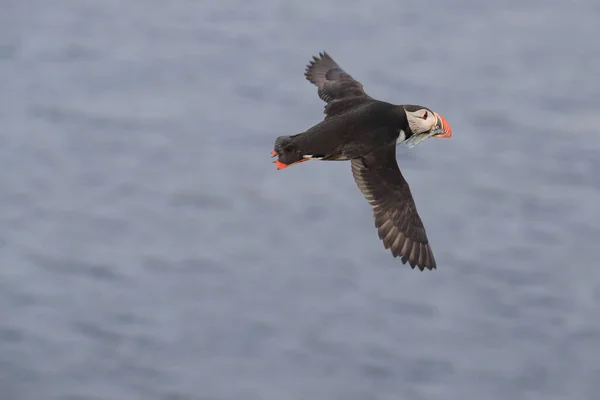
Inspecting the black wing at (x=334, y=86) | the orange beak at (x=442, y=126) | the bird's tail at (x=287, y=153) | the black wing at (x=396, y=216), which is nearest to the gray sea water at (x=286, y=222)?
the black wing at (x=334, y=86)

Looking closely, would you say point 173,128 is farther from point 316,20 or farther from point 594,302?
point 594,302

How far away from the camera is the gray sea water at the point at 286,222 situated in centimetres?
1284

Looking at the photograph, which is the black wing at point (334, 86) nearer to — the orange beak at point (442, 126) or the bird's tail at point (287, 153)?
the orange beak at point (442, 126)

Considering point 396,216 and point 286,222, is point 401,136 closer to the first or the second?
point 396,216

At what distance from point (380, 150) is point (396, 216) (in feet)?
1.73

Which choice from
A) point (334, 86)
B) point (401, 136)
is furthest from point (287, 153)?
point (334, 86)

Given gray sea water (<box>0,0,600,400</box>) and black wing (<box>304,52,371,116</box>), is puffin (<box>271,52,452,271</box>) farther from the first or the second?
gray sea water (<box>0,0,600,400</box>)

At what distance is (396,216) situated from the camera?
9812 mm

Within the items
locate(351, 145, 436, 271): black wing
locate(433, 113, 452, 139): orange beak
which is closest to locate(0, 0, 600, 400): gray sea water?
locate(351, 145, 436, 271): black wing

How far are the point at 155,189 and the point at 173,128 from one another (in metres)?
0.90

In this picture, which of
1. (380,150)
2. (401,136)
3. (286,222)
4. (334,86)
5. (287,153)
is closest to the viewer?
(287,153)

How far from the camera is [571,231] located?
526 inches

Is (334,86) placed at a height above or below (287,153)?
above

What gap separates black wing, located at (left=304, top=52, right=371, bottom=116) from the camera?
33.1 feet
